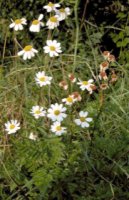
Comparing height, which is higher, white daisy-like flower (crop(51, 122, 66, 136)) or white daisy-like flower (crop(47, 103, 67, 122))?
white daisy-like flower (crop(47, 103, 67, 122))

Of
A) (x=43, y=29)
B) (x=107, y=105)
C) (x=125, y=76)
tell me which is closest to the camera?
(x=107, y=105)

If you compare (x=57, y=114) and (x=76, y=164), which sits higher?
(x=57, y=114)

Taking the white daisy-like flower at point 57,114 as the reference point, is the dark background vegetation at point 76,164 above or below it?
below

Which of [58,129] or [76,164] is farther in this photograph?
[76,164]

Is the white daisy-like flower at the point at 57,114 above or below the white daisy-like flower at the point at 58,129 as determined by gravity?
above

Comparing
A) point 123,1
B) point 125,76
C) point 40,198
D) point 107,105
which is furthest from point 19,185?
point 123,1

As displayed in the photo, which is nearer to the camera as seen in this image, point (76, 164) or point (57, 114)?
point (57, 114)

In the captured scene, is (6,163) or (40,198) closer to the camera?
(40,198)

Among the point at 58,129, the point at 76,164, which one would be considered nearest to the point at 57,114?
the point at 58,129

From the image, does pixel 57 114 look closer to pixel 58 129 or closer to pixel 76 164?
pixel 58 129

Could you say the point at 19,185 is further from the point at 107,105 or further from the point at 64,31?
the point at 64,31

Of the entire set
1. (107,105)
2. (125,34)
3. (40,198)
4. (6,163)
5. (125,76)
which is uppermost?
(125,34)
